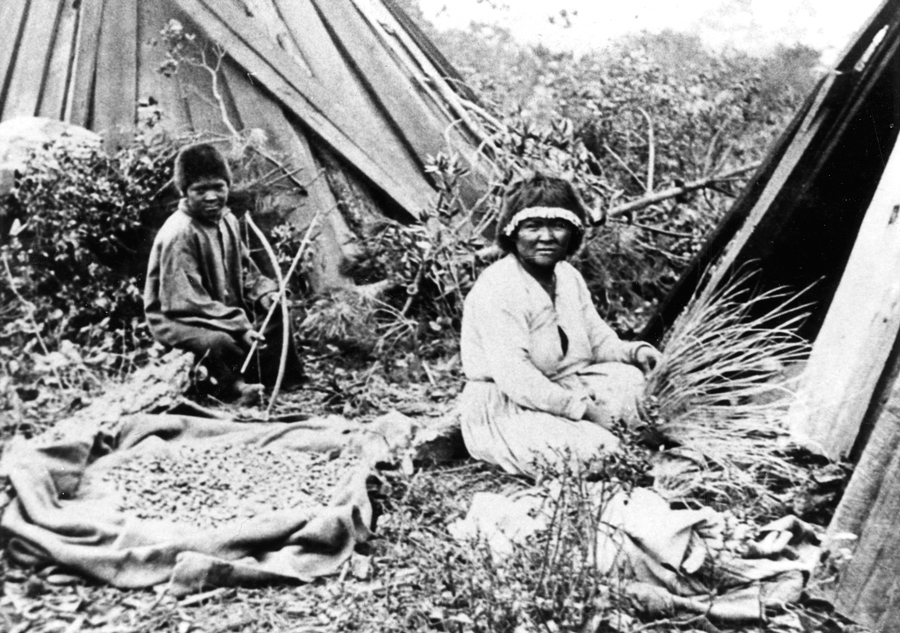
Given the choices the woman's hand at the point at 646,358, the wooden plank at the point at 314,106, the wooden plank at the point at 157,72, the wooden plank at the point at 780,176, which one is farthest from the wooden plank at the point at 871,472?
the wooden plank at the point at 157,72

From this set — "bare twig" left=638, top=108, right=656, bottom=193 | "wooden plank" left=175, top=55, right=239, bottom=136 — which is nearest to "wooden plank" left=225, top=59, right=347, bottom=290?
"wooden plank" left=175, top=55, right=239, bottom=136

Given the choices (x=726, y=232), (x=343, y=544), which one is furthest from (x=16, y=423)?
(x=726, y=232)

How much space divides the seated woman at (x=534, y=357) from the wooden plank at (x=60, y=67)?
6.14ft

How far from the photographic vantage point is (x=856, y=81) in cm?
364

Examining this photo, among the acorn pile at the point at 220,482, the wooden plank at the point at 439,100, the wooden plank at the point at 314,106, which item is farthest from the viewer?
the wooden plank at the point at 439,100

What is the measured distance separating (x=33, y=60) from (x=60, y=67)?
10cm

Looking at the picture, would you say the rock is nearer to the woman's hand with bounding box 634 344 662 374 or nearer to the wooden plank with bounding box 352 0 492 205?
the woman's hand with bounding box 634 344 662 374

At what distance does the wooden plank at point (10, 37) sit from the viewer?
3199 millimetres

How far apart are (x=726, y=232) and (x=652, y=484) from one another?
1.45 m

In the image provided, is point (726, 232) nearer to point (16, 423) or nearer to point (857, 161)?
point (857, 161)

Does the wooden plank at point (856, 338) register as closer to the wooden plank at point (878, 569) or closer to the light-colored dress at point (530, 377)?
the wooden plank at point (878, 569)

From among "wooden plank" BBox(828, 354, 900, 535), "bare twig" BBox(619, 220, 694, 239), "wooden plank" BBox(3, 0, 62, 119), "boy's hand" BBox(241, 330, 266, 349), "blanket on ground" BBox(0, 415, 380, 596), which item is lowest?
"blanket on ground" BBox(0, 415, 380, 596)

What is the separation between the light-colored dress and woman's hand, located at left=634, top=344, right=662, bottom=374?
0.08m

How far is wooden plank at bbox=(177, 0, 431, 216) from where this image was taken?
382 cm
